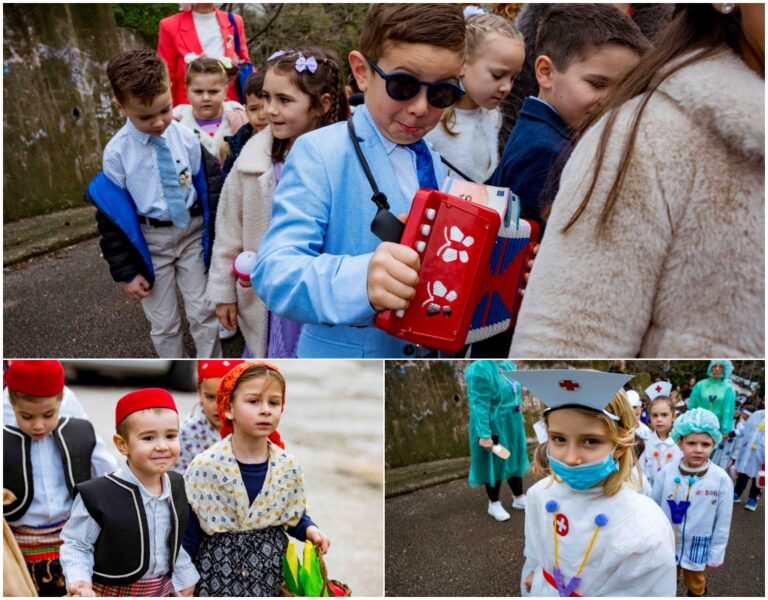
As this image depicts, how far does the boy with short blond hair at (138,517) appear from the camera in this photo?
2256mm

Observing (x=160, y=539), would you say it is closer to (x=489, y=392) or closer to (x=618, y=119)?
(x=489, y=392)

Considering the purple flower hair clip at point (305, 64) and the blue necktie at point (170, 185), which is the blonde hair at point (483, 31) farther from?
the blue necktie at point (170, 185)

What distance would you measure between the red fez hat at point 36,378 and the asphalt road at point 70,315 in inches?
44.9

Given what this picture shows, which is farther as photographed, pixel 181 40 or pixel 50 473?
pixel 181 40

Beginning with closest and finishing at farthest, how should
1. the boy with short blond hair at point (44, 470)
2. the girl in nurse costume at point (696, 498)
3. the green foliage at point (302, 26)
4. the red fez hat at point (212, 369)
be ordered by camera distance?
1. the red fez hat at point (212, 369)
2. the boy with short blond hair at point (44, 470)
3. the girl in nurse costume at point (696, 498)
4. the green foliage at point (302, 26)

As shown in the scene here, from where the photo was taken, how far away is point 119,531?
7.39 feet

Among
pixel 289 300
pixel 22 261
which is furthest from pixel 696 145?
pixel 22 261

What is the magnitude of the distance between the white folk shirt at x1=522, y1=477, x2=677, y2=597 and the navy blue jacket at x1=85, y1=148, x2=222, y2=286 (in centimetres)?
183

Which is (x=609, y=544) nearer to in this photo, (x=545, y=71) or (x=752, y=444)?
(x=545, y=71)

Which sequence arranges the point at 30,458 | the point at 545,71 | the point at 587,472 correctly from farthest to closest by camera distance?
the point at 30,458, the point at 545,71, the point at 587,472

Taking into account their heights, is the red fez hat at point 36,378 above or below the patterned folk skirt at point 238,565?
above

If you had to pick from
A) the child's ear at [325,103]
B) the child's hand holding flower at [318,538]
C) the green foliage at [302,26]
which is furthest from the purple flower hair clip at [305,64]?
the green foliage at [302,26]

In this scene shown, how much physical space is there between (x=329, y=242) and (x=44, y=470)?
1.60 m

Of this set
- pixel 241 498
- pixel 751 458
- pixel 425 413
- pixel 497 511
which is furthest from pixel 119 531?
pixel 751 458
